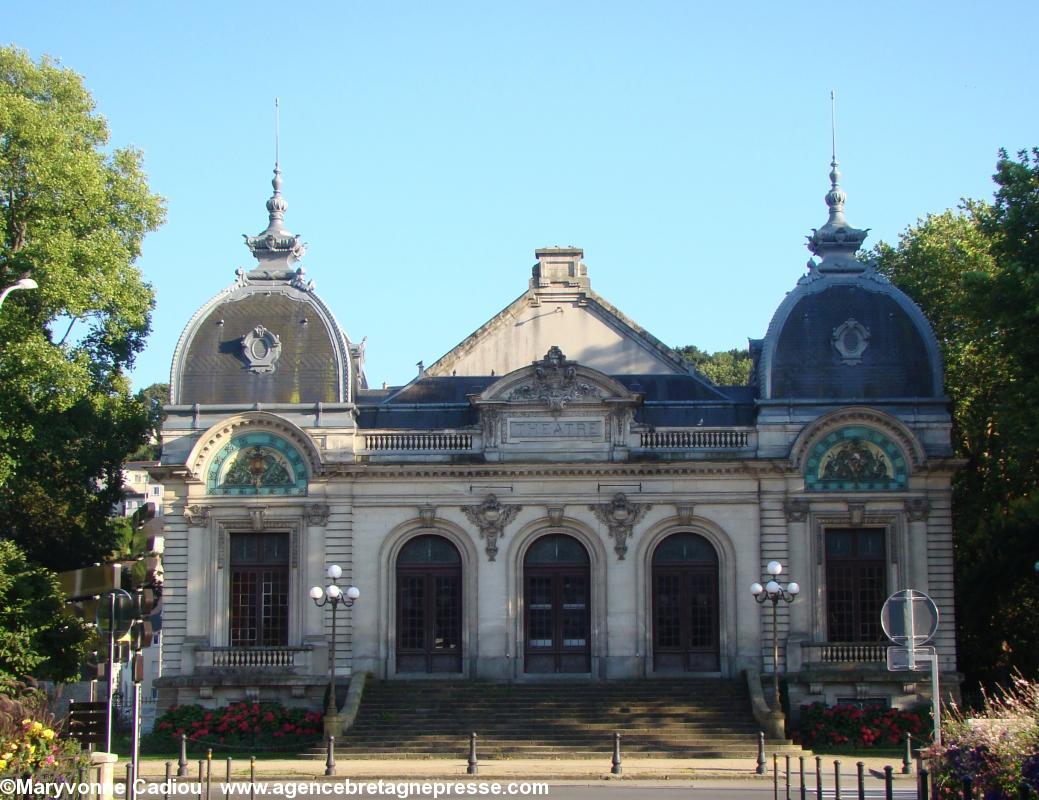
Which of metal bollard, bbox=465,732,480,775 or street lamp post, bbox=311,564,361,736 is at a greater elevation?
street lamp post, bbox=311,564,361,736

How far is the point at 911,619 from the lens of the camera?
23.0m

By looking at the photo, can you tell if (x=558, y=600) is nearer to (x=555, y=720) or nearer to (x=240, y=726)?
(x=555, y=720)

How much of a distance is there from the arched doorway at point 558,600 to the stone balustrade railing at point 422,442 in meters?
3.30

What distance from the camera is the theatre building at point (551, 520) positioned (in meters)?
41.6

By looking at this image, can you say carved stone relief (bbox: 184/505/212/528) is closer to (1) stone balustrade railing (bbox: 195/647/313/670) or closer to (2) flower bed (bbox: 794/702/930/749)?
(1) stone balustrade railing (bbox: 195/647/313/670)

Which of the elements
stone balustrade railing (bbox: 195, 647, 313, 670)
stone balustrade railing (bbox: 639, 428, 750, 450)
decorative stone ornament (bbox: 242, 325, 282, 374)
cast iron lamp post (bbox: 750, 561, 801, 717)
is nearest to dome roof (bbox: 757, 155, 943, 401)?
stone balustrade railing (bbox: 639, 428, 750, 450)

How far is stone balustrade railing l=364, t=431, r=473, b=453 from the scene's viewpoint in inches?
1678

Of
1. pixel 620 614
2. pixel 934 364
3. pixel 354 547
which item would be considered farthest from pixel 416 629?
pixel 934 364

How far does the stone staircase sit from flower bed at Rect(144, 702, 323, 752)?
161cm

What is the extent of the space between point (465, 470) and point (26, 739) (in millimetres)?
21330

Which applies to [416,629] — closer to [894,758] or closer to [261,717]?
[261,717]

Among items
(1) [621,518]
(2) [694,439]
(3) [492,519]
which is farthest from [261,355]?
(2) [694,439]

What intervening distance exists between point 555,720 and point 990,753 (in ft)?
65.3

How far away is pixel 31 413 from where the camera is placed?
143 ft
